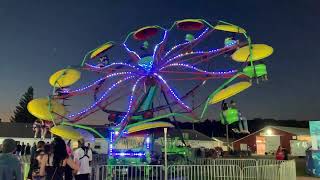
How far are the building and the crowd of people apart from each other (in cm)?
4763

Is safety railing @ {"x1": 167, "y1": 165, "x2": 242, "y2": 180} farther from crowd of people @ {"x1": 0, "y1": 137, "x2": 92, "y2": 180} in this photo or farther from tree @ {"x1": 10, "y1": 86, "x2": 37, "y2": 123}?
tree @ {"x1": 10, "y1": 86, "x2": 37, "y2": 123}

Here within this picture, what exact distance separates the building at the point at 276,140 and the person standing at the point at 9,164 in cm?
5299

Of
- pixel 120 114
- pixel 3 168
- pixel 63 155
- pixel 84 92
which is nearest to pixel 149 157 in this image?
pixel 120 114

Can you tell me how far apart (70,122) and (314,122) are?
14.1 meters

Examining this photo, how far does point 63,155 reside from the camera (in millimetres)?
9133

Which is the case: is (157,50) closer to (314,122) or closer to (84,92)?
(84,92)

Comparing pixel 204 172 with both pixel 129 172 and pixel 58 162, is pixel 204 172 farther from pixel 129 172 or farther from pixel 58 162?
pixel 58 162

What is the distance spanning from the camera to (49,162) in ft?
33.5

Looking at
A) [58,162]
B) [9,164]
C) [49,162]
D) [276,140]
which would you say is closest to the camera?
[9,164]

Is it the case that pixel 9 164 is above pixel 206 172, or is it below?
above

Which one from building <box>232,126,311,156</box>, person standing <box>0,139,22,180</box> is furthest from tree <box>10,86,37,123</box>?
person standing <box>0,139,22,180</box>

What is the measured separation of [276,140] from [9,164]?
2396 inches

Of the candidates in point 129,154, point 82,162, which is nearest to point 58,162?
point 82,162

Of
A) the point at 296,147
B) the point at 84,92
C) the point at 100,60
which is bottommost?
the point at 296,147
